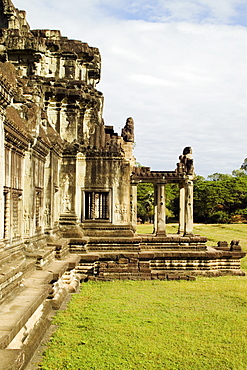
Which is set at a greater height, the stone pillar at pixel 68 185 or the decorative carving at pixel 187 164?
the decorative carving at pixel 187 164

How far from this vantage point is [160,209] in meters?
15.9

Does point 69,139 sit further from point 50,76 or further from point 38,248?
point 38,248

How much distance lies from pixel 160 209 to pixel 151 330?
27.7 ft

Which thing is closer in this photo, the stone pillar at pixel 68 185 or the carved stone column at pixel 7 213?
the carved stone column at pixel 7 213

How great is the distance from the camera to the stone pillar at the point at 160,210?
51.5 feet

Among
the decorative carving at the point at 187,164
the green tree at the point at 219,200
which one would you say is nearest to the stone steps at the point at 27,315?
the decorative carving at the point at 187,164

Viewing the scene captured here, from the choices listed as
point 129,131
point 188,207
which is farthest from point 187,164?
point 129,131

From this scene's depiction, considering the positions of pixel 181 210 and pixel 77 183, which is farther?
pixel 181 210

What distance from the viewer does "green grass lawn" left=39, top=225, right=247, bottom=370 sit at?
245 inches

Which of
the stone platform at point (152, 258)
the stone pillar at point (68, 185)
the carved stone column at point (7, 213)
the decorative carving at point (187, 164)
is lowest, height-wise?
the stone platform at point (152, 258)

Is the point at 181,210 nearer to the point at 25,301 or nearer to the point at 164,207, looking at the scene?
the point at 164,207

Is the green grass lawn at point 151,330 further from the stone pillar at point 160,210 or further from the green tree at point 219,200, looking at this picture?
the green tree at point 219,200

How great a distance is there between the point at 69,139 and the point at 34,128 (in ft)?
18.6

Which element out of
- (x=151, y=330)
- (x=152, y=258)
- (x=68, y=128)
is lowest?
(x=151, y=330)
